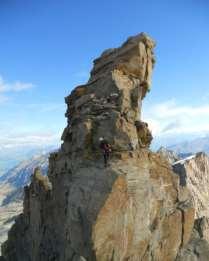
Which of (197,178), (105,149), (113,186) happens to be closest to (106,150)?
(105,149)

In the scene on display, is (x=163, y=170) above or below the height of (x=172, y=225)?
above

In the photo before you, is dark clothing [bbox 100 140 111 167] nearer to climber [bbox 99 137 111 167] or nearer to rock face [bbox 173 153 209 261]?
climber [bbox 99 137 111 167]

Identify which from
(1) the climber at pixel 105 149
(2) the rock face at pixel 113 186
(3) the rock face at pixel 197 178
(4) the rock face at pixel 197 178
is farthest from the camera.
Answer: (3) the rock face at pixel 197 178

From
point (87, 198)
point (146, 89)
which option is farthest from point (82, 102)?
point (87, 198)

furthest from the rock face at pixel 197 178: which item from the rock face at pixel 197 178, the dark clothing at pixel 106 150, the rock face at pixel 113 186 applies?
the dark clothing at pixel 106 150

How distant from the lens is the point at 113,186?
4281 cm

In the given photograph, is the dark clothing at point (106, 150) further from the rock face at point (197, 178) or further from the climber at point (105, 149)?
the rock face at point (197, 178)

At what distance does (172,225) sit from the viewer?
1965 inches

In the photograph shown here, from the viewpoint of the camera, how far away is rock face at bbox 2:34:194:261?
42875mm

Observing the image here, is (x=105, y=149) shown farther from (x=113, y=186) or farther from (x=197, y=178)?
(x=197, y=178)

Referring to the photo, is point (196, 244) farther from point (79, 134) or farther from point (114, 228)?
point (79, 134)

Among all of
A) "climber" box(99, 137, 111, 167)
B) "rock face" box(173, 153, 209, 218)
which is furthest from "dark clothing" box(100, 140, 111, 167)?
"rock face" box(173, 153, 209, 218)

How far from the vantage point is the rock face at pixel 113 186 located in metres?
42.9

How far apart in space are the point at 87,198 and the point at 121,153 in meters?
7.26
